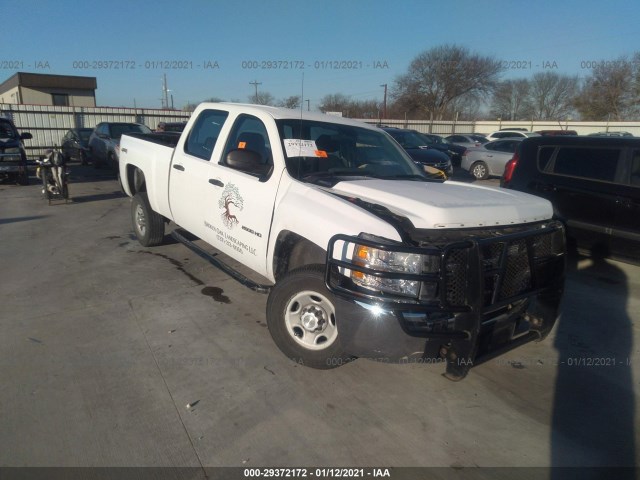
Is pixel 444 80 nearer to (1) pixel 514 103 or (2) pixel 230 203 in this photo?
(1) pixel 514 103

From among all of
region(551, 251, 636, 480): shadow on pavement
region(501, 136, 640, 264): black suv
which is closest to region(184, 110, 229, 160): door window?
region(551, 251, 636, 480): shadow on pavement

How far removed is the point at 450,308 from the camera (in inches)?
109

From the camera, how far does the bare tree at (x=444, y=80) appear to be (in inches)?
1988

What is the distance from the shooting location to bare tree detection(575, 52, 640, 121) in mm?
43562

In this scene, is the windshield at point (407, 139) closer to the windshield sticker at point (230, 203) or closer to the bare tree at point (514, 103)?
the windshield sticker at point (230, 203)

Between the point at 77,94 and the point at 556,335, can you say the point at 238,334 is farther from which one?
the point at 77,94

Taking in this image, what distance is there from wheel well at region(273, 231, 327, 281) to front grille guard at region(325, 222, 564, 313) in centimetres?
54

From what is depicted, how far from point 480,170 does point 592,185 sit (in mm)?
11372

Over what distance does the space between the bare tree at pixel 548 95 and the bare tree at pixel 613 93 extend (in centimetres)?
1257

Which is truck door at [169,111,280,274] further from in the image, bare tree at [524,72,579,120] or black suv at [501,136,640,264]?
bare tree at [524,72,579,120]

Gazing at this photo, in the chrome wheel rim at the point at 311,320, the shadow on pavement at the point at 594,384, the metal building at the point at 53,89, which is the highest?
the metal building at the point at 53,89

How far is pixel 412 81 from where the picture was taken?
52.2 metres

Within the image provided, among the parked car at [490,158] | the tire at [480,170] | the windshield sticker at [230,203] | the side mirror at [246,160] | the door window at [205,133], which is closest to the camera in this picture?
the side mirror at [246,160]

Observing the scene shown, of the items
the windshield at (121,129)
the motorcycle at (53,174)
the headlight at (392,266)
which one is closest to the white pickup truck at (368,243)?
the headlight at (392,266)
